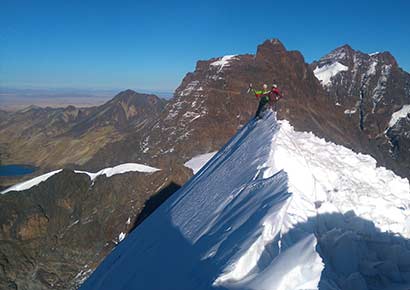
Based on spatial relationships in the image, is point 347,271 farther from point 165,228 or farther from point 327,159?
point 165,228

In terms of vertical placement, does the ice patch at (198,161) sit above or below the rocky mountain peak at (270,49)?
below

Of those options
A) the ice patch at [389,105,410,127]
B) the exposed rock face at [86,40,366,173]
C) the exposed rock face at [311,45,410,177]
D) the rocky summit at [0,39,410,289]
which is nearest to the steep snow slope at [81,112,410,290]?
the rocky summit at [0,39,410,289]

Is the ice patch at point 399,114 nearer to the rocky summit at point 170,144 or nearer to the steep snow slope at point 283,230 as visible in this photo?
the rocky summit at point 170,144

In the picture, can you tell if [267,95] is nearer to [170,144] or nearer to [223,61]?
[170,144]

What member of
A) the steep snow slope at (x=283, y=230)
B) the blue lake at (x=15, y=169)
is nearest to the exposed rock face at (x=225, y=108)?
the steep snow slope at (x=283, y=230)

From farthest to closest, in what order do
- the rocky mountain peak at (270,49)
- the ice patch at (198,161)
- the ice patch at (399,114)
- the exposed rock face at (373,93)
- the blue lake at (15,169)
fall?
1. the blue lake at (15,169)
2. the ice patch at (399,114)
3. the exposed rock face at (373,93)
4. the rocky mountain peak at (270,49)
5. the ice patch at (198,161)

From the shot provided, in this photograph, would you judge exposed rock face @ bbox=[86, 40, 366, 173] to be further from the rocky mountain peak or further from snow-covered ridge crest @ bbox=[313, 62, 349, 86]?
snow-covered ridge crest @ bbox=[313, 62, 349, 86]
